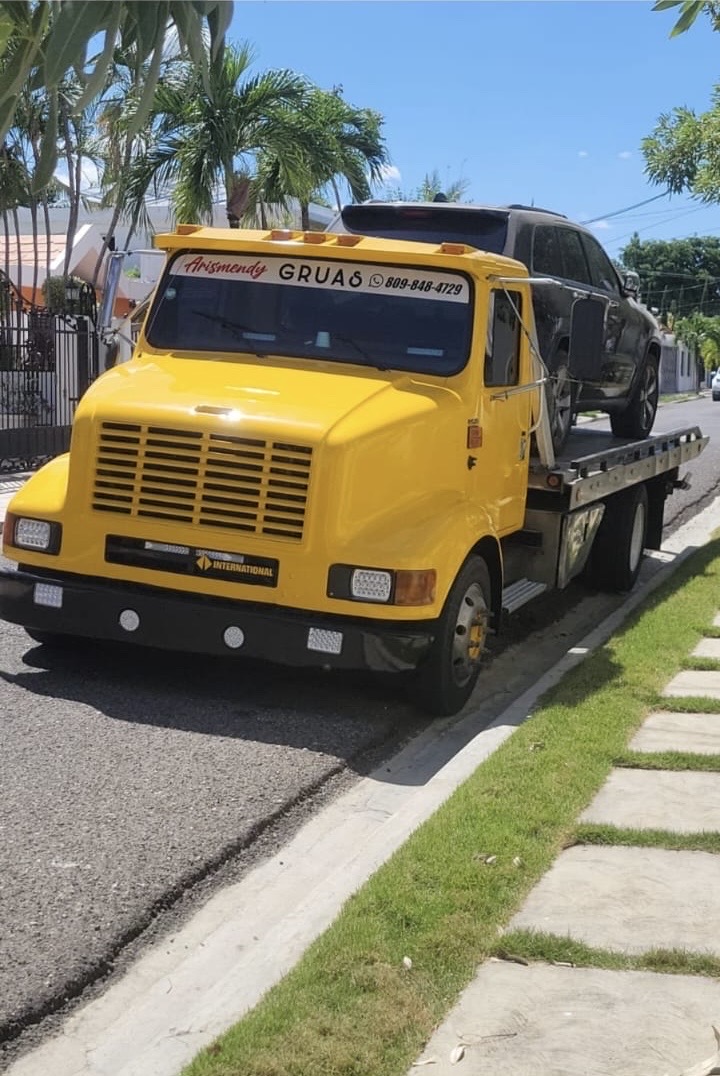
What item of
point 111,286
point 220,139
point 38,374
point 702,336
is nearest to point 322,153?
point 220,139

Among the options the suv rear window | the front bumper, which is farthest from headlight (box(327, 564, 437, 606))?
the suv rear window

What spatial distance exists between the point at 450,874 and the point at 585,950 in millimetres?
649

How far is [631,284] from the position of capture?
11.4 metres

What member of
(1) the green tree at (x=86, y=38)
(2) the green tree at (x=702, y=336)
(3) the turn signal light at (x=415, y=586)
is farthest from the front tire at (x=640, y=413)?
(2) the green tree at (x=702, y=336)

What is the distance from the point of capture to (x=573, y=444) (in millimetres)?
10164

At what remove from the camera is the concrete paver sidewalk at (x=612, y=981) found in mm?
3357

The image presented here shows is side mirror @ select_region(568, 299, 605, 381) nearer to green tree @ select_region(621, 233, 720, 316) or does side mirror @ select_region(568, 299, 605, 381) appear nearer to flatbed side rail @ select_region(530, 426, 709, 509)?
flatbed side rail @ select_region(530, 426, 709, 509)

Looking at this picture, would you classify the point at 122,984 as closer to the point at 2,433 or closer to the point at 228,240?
the point at 228,240

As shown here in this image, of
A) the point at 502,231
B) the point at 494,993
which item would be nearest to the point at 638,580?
the point at 502,231

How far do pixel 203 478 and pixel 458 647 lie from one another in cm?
158

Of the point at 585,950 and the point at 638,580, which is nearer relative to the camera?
the point at 585,950

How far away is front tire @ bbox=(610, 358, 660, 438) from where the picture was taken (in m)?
11.6

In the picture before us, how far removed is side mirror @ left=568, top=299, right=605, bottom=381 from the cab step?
138 cm

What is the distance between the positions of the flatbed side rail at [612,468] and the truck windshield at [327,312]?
4.92 feet
